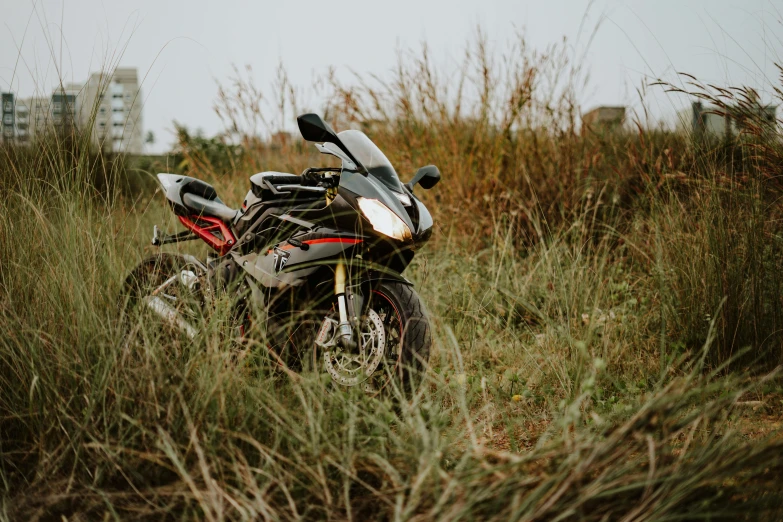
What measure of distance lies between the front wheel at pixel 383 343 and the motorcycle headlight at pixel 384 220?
0.22 meters

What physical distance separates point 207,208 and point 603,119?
346cm

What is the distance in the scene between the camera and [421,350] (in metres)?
2.61

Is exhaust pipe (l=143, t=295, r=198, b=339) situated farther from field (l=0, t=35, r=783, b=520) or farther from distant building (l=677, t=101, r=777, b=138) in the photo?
distant building (l=677, t=101, r=777, b=138)

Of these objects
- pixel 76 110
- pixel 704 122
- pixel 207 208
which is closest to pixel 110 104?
pixel 76 110

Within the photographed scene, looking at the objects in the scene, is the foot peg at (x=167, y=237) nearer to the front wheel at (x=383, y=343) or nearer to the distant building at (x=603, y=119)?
the front wheel at (x=383, y=343)

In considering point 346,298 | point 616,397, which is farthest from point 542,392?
point 346,298

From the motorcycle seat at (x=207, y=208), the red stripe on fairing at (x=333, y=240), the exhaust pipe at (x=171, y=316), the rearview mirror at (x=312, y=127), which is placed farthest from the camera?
the motorcycle seat at (x=207, y=208)

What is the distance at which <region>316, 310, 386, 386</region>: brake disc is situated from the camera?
8.36 feet

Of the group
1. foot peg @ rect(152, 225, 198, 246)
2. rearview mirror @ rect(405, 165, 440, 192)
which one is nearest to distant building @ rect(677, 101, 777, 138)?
rearview mirror @ rect(405, 165, 440, 192)

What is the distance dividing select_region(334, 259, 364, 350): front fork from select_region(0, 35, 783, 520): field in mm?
234

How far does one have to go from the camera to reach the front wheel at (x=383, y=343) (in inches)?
101

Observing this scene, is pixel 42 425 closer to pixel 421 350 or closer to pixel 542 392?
pixel 421 350

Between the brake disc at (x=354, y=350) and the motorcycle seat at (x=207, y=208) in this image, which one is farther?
the motorcycle seat at (x=207, y=208)

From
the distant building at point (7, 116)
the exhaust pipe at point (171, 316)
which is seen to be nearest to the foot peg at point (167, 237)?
the distant building at point (7, 116)
